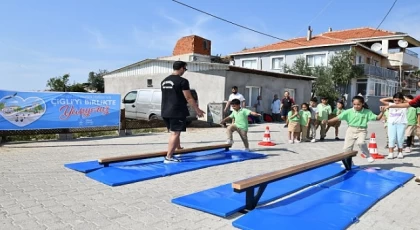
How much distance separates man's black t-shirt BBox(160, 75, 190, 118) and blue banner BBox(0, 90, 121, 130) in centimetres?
534

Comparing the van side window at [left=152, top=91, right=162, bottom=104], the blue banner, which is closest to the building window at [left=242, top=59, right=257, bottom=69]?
the van side window at [left=152, top=91, right=162, bottom=104]

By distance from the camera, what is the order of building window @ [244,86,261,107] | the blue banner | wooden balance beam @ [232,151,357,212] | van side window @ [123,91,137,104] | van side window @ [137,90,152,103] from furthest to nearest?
1. building window @ [244,86,261,107]
2. van side window @ [123,91,137,104]
3. van side window @ [137,90,152,103]
4. the blue banner
5. wooden balance beam @ [232,151,357,212]

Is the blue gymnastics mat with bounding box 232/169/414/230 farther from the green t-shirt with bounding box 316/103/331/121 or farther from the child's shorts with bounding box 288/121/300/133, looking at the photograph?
the green t-shirt with bounding box 316/103/331/121

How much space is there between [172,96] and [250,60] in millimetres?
33443

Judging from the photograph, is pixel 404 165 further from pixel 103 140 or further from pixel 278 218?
pixel 103 140

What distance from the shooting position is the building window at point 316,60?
110ft

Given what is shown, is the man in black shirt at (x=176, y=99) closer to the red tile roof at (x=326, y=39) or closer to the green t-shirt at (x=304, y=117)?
the green t-shirt at (x=304, y=117)

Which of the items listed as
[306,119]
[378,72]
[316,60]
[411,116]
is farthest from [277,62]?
[411,116]

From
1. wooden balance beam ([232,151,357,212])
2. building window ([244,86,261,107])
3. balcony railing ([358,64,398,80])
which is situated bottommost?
wooden balance beam ([232,151,357,212])

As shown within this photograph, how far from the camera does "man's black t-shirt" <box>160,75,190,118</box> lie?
6598mm

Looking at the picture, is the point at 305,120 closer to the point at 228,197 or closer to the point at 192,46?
the point at 228,197

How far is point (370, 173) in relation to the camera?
21.6 feet

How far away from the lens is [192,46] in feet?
121

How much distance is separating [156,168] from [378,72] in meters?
34.7
